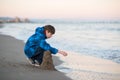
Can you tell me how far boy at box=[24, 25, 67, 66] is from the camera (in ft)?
7.73

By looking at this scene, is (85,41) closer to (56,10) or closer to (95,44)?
(95,44)

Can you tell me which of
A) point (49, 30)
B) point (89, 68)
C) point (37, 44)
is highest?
point (49, 30)

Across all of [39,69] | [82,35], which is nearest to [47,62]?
[39,69]

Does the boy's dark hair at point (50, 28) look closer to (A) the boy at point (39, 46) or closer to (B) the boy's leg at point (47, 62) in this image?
(A) the boy at point (39, 46)

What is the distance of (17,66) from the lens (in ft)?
7.72

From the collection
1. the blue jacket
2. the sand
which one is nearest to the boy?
the blue jacket

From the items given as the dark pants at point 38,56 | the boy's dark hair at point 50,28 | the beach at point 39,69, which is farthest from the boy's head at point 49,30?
the beach at point 39,69

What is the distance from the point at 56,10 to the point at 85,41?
0.57 metres

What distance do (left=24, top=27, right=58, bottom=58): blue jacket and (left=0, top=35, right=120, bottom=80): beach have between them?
0.12 metres

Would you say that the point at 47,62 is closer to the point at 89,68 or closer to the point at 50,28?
the point at 50,28

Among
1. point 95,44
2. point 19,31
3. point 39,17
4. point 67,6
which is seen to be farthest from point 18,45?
point 95,44

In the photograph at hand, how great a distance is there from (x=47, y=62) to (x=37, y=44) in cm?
16

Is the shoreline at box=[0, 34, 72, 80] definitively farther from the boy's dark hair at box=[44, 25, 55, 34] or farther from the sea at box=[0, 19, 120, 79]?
the boy's dark hair at box=[44, 25, 55, 34]

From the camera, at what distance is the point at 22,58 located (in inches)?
100.0
